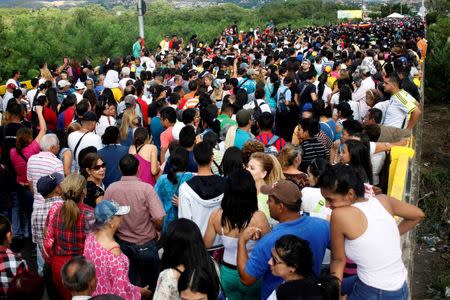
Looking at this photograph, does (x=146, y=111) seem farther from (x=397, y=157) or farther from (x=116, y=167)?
(x=397, y=157)

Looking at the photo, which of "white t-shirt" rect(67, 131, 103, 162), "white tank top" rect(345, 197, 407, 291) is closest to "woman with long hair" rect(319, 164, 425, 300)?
"white tank top" rect(345, 197, 407, 291)

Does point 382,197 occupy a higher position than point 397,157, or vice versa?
point 382,197

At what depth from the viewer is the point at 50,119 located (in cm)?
930

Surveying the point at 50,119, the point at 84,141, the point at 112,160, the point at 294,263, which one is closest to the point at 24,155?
the point at 84,141

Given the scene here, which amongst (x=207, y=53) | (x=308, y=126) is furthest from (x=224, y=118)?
(x=207, y=53)

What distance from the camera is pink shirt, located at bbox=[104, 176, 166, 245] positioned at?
5.01 m

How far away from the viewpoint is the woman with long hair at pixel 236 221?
13.5ft

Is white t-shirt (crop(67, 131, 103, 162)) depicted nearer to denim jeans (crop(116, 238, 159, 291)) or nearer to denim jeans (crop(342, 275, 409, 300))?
denim jeans (crop(116, 238, 159, 291))

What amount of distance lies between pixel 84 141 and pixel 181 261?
3.67 m

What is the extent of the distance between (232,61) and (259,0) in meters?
138

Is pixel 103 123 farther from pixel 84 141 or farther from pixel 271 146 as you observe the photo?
pixel 271 146

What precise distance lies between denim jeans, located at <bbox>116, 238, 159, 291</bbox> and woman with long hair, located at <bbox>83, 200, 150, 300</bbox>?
0.83 metres

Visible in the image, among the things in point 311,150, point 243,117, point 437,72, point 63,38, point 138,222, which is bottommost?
point 437,72

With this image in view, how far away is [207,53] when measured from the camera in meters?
17.6
